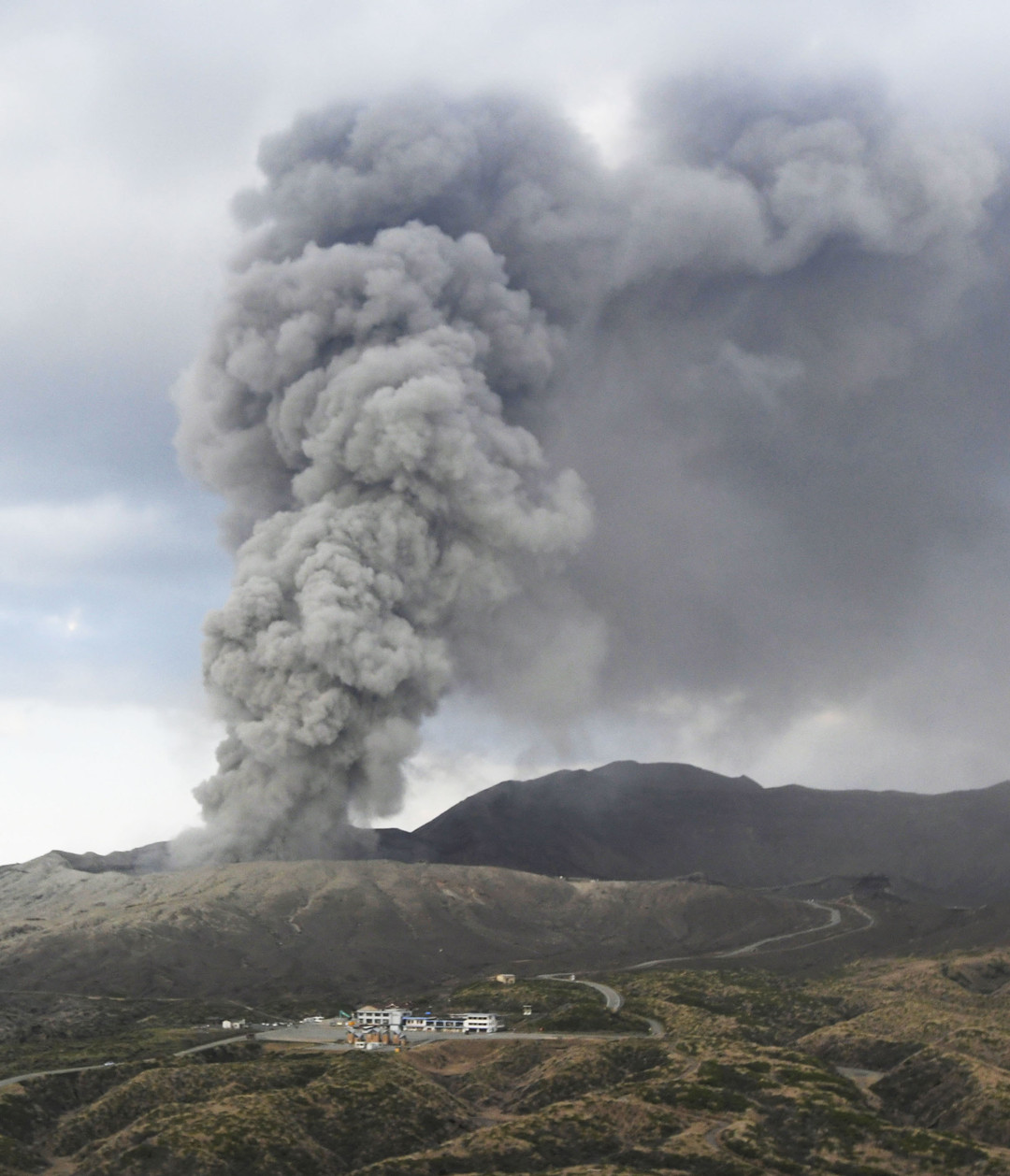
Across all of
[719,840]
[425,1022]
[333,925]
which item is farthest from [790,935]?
[719,840]

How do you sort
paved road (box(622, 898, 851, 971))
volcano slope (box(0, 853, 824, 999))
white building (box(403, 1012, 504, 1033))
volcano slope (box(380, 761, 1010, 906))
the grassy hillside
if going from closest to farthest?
the grassy hillside
white building (box(403, 1012, 504, 1033))
volcano slope (box(0, 853, 824, 999))
paved road (box(622, 898, 851, 971))
volcano slope (box(380, 761, 1010, 906))

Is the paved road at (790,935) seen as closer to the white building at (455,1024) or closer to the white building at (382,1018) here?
the white building at (455,1024)

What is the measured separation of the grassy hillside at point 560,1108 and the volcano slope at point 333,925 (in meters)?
29.0

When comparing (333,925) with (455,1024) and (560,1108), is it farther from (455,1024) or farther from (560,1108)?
(560,1108)

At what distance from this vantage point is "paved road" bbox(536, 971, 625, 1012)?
76812 millimetres

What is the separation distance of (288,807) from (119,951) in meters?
23.3

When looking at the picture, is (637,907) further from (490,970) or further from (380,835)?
(380,835)

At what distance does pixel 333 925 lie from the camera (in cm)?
10706

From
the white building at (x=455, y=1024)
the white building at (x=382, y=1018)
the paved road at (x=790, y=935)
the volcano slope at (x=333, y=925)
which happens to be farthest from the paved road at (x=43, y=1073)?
the paved road at (x=790, y=935)

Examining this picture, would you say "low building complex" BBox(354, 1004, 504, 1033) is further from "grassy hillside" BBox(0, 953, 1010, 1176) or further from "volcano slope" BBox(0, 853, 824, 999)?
"volcano slope" BBox(0, 853, 824, 999)

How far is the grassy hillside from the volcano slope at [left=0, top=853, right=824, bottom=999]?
28964 millimetres

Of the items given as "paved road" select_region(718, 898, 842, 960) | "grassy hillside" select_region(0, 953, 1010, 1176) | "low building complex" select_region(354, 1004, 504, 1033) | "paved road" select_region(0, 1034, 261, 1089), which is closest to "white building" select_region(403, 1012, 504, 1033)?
"low building complex" select_region(354, 1004, 504, 1033)

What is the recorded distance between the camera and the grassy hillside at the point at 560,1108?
146 feet

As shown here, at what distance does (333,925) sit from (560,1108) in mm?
60169
